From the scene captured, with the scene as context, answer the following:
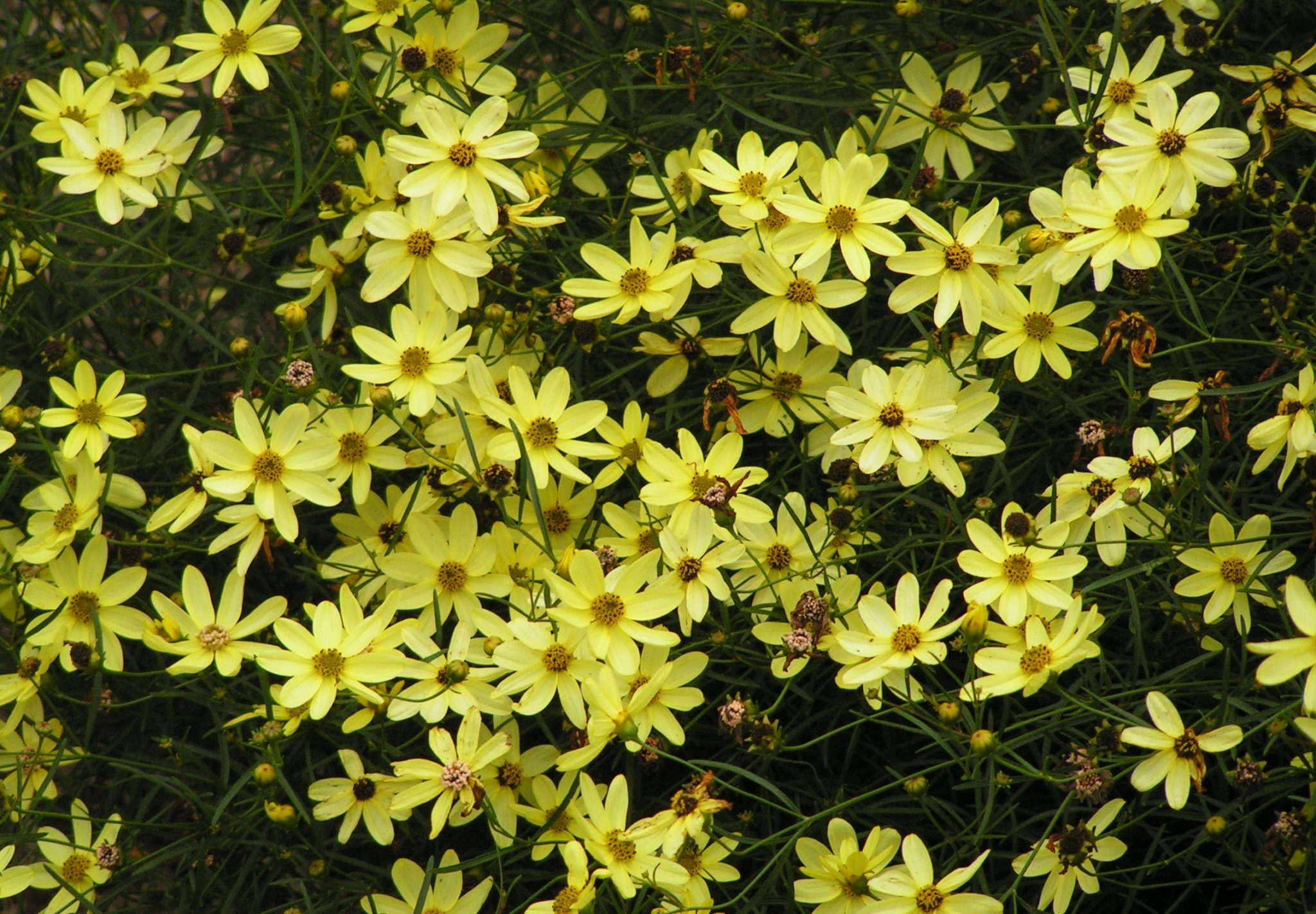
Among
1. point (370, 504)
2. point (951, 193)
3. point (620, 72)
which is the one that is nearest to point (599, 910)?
point (370, 504)

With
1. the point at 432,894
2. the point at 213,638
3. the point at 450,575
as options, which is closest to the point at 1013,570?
the point at 450,575

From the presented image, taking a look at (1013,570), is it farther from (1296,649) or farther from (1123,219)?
(1123,219)

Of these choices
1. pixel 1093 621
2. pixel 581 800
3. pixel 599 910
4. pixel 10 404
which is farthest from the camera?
pixel 10 404

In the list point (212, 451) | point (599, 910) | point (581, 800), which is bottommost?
point (599, 910)

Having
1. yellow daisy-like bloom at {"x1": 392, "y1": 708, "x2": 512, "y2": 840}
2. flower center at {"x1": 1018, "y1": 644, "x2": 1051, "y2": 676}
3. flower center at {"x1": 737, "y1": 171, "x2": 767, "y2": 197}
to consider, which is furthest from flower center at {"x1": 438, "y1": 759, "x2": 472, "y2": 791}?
flower center at {"x1": 737, "y1": 171, "x2": 767, "y2": 197}

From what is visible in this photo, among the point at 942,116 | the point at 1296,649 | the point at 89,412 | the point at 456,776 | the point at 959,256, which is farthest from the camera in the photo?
the point at 942,116

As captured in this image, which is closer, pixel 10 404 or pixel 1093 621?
pixel 1093 621

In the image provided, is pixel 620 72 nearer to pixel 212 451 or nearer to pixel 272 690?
pixel 212 451
